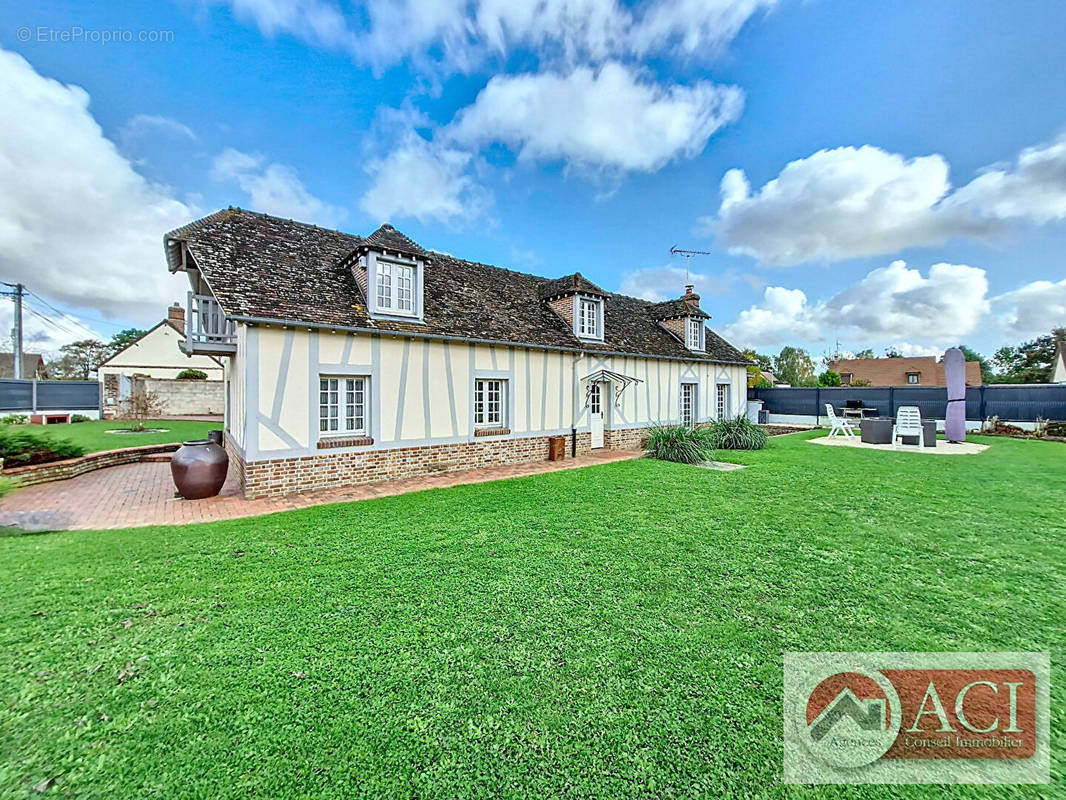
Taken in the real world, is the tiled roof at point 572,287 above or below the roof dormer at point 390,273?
above

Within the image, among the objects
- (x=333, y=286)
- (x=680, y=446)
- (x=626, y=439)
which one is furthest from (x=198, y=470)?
(x=626, y=439)

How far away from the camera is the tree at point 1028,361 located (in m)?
43.1

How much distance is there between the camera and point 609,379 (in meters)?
13.4

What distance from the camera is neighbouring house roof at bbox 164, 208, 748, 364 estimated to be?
8.08 metres

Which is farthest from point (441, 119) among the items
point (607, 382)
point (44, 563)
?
point (44, 563)

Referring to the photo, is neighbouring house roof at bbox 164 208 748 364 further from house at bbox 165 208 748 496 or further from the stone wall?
the stone wall

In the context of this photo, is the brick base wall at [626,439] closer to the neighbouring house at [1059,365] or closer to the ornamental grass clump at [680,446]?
the ornamental grass clump at [680,446]

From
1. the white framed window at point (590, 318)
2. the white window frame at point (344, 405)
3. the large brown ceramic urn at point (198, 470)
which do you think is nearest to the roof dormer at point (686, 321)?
the white framed window at point (590, 318)

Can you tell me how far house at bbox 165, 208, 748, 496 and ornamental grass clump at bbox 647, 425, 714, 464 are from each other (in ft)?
6.12

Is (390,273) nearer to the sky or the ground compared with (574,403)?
nearer to the sky

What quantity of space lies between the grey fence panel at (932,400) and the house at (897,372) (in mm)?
25102

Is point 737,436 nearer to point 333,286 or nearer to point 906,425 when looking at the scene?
point 906,425

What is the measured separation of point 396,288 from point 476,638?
8.30 metres

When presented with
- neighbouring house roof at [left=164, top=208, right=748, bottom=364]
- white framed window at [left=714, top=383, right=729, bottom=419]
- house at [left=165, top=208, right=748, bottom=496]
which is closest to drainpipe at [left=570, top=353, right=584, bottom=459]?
house at [left=165, top=208, right=748, bottom=496]
